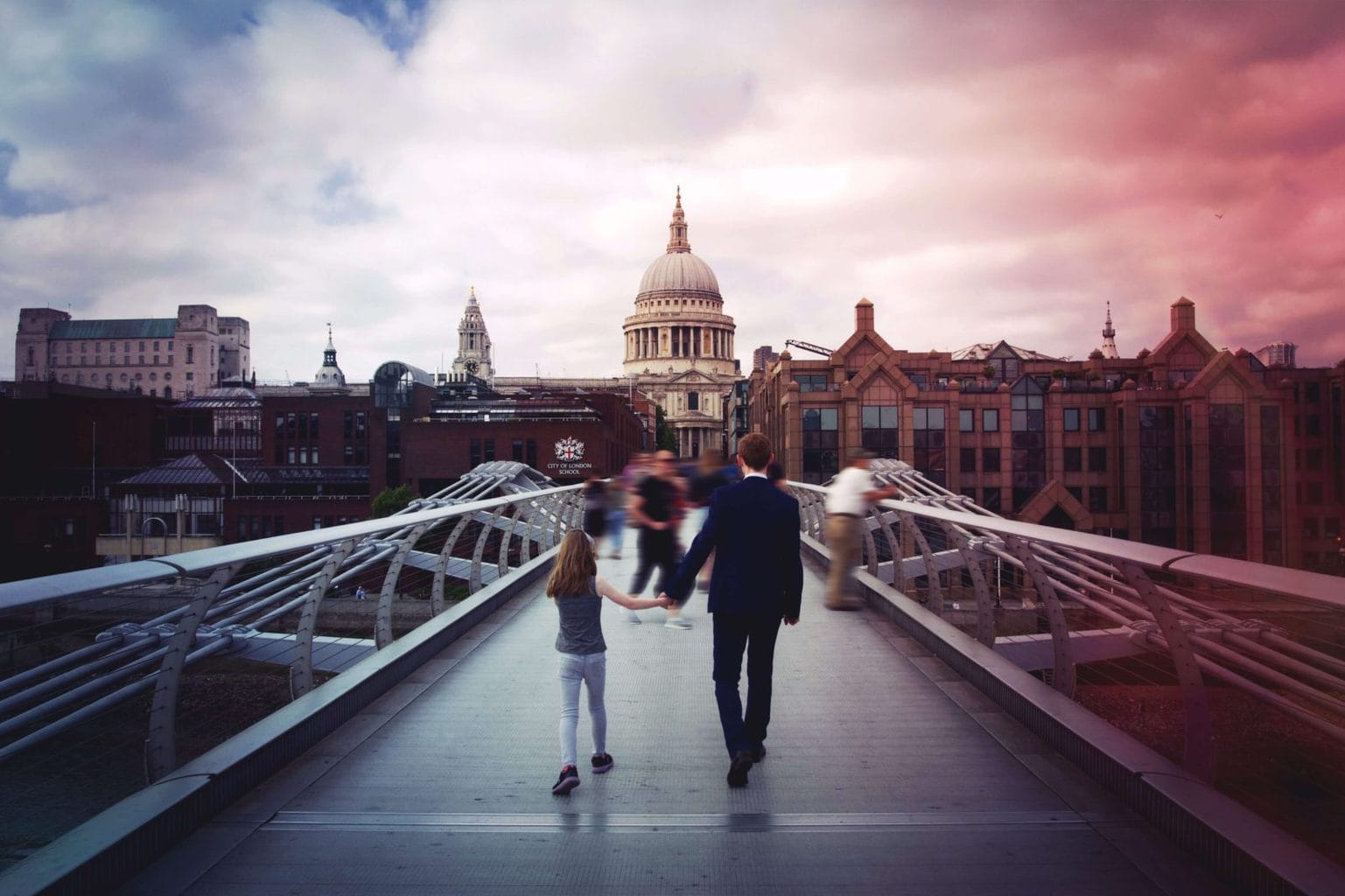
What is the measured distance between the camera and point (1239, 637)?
445 cm

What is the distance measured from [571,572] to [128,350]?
196983 mm

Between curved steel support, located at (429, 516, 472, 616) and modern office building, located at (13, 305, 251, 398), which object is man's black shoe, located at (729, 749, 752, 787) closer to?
curved steel support, located at (429, 516, 472, 616)

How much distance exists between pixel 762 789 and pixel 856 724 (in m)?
1.36

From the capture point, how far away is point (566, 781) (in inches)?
193

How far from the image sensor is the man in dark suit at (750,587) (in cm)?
523

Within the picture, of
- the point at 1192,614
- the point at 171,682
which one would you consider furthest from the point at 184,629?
the point at 1192,614

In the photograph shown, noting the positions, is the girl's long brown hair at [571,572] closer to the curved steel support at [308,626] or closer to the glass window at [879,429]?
the curved steel support at [308,626]

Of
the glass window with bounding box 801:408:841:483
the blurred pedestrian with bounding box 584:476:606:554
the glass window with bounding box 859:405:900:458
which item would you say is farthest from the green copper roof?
the blurred pedestrian with bounding box 584:476:606:554

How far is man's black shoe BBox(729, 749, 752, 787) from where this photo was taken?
502 cm

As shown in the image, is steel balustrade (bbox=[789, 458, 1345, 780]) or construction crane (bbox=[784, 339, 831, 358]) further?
construction crane (bbox=[784, 339, 831, 358])

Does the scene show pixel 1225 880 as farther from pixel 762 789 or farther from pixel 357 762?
pixel 357 762

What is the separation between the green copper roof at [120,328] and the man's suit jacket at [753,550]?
194495 mm

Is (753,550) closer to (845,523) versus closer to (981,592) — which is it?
(981,592)

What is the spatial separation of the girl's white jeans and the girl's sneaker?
0.03 metres
